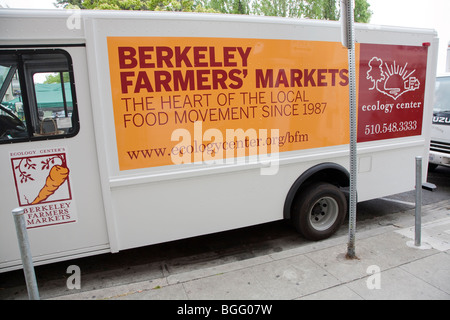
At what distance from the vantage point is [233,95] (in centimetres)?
343

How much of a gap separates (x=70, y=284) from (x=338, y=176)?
136 inches

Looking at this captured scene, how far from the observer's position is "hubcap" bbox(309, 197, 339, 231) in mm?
4254

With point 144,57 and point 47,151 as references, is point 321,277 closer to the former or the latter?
point 144,57

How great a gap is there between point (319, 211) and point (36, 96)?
350 centimetres

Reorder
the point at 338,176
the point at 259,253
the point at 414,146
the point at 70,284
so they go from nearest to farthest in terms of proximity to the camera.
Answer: the point at 70,284, the point at 259,253, the point at 338,176, the point at 414,146

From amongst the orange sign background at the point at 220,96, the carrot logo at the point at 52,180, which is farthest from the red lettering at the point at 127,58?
the carrot logo at the point at 52,180

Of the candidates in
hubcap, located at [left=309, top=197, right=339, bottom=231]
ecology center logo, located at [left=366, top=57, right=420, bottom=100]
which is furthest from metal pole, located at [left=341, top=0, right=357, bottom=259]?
ecology center logo, located at [left=366, top=57, right=420, bottom=100]

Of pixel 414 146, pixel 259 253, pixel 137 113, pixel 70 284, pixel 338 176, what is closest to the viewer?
pixel 137 113

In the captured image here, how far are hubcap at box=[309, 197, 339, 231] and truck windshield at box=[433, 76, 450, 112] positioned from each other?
13.2 ft

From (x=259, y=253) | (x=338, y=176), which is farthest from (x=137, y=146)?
(x=338, y=176)

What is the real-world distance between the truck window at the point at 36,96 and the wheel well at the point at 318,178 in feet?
8.16

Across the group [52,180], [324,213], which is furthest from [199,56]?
[324,213]

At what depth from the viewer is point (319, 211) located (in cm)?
428

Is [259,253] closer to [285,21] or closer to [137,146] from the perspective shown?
[137,146]
